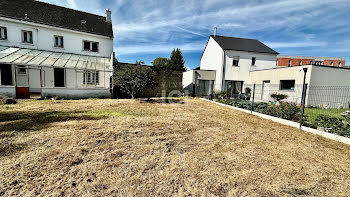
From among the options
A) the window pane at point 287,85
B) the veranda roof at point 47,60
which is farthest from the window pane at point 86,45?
the window pane at point 287,85

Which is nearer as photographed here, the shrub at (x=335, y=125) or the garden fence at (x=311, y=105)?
the shrub at (x=335, y=125)

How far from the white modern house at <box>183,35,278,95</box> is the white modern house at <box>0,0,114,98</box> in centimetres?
996

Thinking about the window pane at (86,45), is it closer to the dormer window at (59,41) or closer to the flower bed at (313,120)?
the dormer window at (59,41)

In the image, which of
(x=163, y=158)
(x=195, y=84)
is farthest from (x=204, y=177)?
(x=195, y=84)

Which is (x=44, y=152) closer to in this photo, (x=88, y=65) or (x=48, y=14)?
(x=88, y=65)

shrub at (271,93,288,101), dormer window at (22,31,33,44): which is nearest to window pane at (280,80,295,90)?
shrub at (271,93,288,101)

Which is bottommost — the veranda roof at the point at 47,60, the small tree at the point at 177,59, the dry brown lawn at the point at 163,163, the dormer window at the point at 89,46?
the dry brown lawn at the point at 163,163

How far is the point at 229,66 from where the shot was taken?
1825 centimetres

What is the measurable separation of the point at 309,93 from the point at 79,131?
15.5m

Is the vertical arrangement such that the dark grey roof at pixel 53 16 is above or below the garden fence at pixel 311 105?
above

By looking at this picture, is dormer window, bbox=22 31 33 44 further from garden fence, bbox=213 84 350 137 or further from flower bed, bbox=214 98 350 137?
flower bed, bbox=214 98 350 137

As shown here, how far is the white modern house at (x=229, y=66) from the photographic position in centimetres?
1812

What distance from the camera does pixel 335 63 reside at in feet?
122

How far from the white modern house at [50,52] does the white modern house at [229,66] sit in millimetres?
9958
